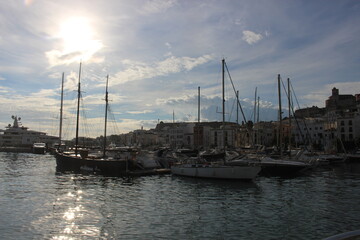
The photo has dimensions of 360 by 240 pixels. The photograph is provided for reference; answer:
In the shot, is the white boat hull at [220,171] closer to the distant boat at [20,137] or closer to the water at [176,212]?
the water at [176,212]

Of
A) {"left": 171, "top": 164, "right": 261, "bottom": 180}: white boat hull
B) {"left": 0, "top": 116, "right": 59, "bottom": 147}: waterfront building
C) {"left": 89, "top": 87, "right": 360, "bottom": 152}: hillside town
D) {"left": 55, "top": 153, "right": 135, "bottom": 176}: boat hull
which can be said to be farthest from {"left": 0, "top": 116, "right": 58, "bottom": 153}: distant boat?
{"left": 171, "top": 164, "right": 261, "bottom": 180}: white boat hull

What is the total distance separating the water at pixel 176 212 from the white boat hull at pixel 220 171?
4722mm

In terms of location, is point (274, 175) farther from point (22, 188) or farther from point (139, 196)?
point (22, 188)

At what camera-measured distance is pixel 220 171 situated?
3791cm

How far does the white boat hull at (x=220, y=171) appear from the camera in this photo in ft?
121

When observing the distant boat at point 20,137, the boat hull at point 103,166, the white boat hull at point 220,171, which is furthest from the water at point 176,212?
the distant boat at point 20,137

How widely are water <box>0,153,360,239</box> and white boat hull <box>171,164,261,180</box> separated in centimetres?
472

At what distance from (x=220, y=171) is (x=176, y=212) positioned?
18138 millimetres

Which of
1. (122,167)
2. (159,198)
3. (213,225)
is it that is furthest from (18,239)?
(122,167)

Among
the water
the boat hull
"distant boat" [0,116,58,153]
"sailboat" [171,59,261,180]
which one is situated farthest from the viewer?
"distant boat" [0,116,58,153]

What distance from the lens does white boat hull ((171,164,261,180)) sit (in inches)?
1447

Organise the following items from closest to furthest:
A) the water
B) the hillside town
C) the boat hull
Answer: the water < the boat hull < the hillside town

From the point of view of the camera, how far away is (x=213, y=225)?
1744 cm

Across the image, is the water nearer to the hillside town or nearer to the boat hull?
the boat hull
